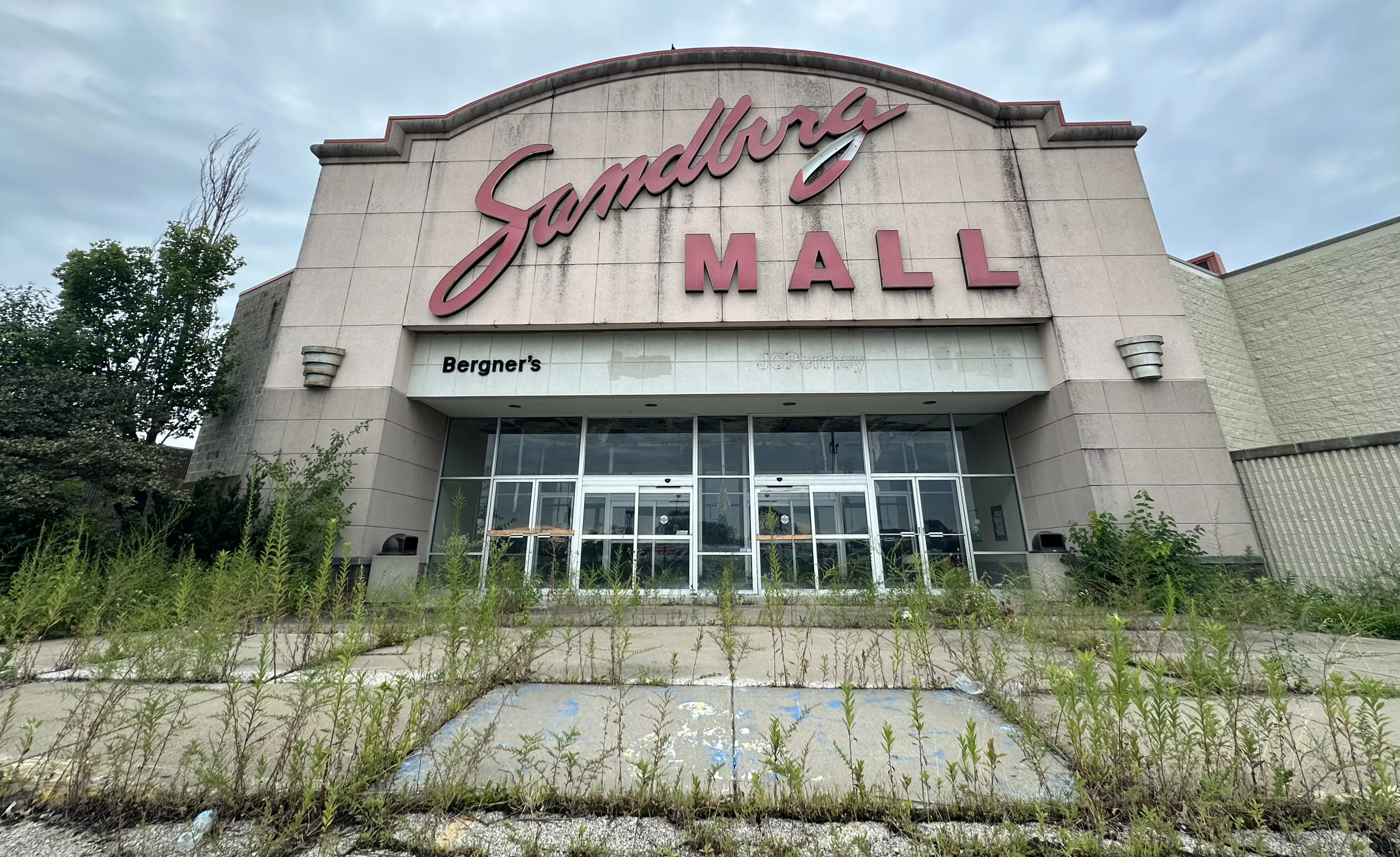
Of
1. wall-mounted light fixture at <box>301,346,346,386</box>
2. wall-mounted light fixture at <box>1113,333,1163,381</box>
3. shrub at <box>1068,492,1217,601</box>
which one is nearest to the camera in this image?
shrub at <box>1068,492,1217,601</box>

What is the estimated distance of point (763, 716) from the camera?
3230 millimetres

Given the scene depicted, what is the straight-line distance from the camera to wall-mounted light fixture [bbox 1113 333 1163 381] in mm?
9297

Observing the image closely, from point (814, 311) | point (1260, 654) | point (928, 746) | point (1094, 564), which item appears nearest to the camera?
point (928, 746)

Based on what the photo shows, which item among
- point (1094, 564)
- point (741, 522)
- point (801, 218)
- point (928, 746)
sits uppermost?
point (801, 218)

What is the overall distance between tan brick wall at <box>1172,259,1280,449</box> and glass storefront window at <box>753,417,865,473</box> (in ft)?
23.1

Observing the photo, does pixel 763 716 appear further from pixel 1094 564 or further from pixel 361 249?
pixel 361 249

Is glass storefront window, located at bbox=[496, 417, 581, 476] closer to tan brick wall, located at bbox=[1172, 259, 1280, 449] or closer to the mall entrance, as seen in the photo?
the mall entrance

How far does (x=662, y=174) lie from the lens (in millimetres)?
10977

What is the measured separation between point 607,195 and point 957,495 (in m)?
10.1

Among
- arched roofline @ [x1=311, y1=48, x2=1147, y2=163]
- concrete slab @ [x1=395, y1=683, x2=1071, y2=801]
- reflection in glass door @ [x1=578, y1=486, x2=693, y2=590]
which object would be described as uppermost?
arched roofline @ [x1=311, y1=48, x2=1147, y2=163]

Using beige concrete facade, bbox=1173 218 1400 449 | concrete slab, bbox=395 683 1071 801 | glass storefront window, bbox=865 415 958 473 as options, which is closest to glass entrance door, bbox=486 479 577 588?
glass storefront window, bbox=865 415 958 473

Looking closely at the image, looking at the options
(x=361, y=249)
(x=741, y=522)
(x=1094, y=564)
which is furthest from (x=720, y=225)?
(x=1094, y=564)

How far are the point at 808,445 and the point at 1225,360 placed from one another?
9.55 meters

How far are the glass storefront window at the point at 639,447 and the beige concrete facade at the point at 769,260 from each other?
2.46 feet
